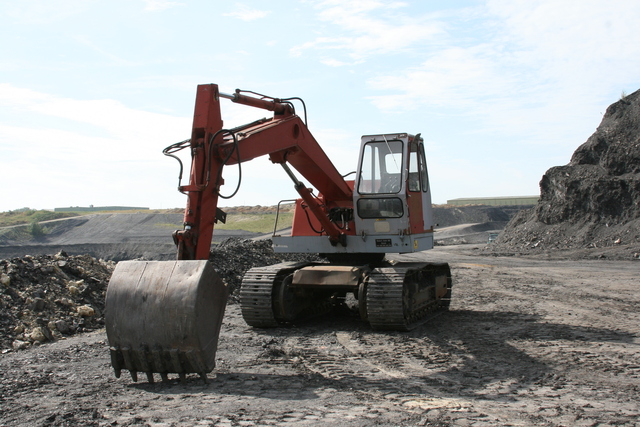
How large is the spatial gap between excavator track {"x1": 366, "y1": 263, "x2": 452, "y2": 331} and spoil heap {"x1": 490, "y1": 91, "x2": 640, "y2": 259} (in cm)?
1663

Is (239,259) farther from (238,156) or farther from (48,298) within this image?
(238,156)

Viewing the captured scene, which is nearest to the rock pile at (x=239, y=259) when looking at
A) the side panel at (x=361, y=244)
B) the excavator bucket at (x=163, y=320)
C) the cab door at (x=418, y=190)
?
the side panel at (x=361, y=244)

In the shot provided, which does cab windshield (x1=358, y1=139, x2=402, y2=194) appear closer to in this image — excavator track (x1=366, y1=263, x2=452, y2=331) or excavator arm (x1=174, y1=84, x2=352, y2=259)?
excavator arm (x1=174, y1=84, x2=352, y2=259)

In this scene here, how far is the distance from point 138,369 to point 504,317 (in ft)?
21.5

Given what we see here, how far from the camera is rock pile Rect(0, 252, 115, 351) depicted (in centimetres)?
880

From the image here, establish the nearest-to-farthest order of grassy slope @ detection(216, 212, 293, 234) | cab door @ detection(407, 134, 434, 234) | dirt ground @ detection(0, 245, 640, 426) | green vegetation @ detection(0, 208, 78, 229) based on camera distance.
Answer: dirt ground @ detection(0, 245, 640, 426) → cab door @ detection(407, 134, 434, 234) → grassy slope @ detection(216, 212, 293, 234) → green vegetation @ detection(0, 208, 78, 229)

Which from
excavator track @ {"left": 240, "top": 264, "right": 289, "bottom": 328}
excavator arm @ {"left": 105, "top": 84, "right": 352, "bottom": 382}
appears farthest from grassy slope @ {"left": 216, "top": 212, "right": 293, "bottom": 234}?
excavator arm @ {"left": 105, "top": 84, "right": 352, "bottom": 382}

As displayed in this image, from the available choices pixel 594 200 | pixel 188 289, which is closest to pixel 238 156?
pixel 188 289

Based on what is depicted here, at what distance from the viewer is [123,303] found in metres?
5.92

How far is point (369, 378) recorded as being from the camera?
246 inches

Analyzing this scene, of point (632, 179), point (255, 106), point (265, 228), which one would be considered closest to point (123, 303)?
point (255, 106)

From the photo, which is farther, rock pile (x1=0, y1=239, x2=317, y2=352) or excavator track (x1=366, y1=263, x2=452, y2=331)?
rock pile (x1=0, y1=239, x2=317, y2=352)

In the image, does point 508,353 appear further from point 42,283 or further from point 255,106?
point 42,283

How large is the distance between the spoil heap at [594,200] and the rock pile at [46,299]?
780 inches
